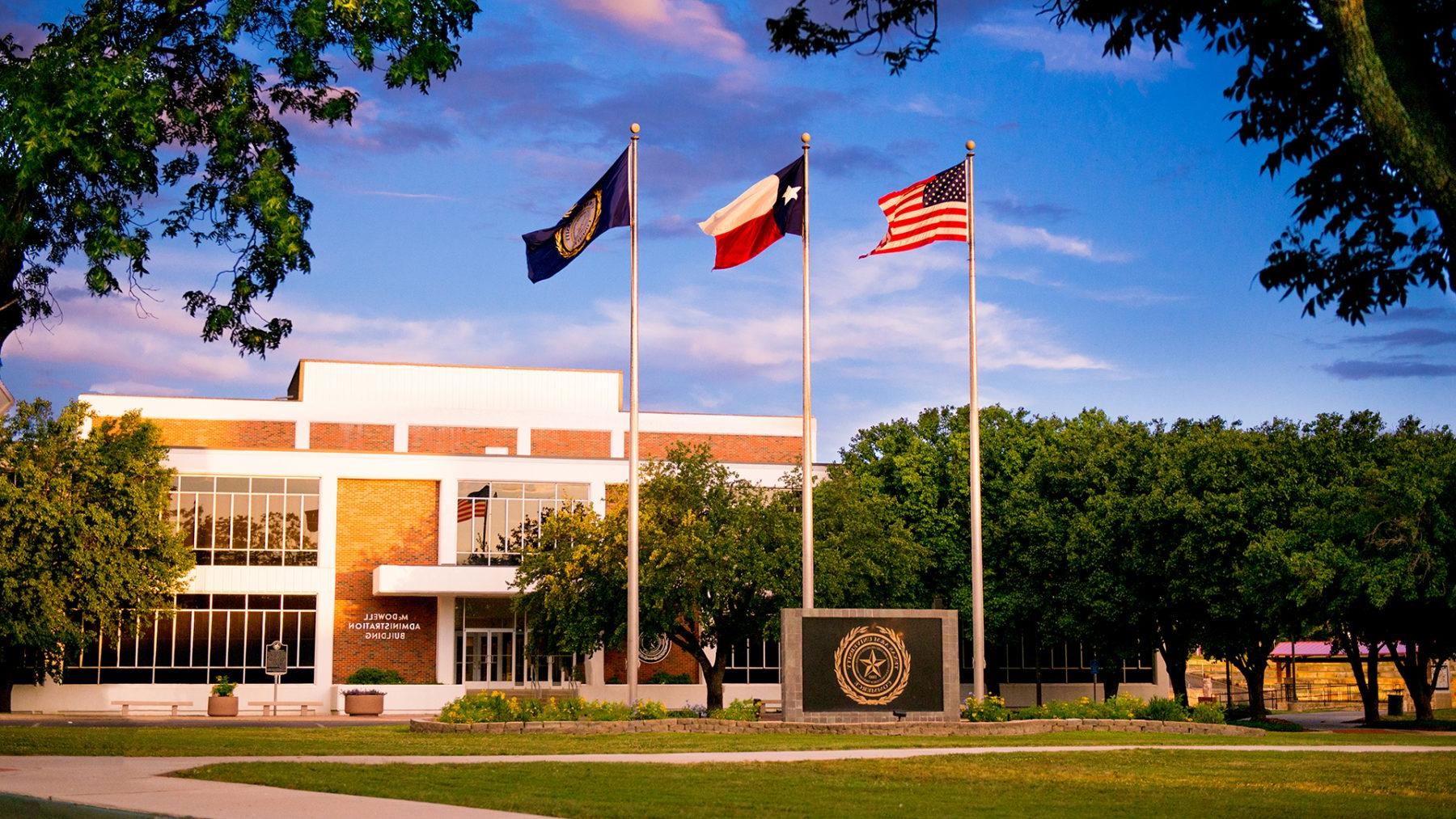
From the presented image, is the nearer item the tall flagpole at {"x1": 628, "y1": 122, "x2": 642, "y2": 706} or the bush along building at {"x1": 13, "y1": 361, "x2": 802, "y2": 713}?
the tall flagpole at {"x1": 628, "y1": 122, "x2": 642, "y2": 706}

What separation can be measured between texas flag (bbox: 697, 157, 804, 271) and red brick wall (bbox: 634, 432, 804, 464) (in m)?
37.0

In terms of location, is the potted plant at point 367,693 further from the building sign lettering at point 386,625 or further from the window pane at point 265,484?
the window pane at point 265,484

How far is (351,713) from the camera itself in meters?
49.4

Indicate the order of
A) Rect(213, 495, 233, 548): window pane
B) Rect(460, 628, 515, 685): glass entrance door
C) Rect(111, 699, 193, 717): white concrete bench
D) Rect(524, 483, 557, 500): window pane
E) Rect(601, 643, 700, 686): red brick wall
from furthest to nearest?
Rect(524, 483, 557, 500): window pane < Rect(601, 643, 700, 686): red brick wall < Rect(460, 628, 515, 685): glass entrance door < Rect(213, 495, 233, 548): window pane < Rect(111, 699, 193, 717): white concrete bench

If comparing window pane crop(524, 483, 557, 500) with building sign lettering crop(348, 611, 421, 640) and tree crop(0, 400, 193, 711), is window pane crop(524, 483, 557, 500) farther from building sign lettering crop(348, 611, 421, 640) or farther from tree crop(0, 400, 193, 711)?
tree crop(0, 400, 193, 711)

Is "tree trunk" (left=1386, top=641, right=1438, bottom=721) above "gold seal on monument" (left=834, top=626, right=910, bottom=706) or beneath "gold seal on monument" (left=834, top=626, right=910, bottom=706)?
beneath

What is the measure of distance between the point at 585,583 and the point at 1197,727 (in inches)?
761

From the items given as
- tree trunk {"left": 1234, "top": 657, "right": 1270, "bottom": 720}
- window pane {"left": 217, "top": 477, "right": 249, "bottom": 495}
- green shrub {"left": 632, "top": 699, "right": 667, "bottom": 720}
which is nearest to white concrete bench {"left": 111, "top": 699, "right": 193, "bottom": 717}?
window pane {"left": 217, "top": 477, "right": 249, "bottom": 495}

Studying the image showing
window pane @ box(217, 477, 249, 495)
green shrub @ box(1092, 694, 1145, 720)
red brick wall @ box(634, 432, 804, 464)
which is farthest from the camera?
red brick wall @ box(634, 432, 804, 464)

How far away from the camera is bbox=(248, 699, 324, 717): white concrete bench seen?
50531 millimetres

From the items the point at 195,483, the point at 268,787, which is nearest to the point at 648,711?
the point at 268,787

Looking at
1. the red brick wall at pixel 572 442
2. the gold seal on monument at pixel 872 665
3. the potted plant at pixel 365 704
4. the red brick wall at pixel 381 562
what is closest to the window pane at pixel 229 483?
the red brick wall at pixel 381 562

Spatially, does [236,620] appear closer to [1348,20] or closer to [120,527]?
[120,527]

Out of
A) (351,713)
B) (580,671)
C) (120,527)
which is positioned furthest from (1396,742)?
(120,527)
